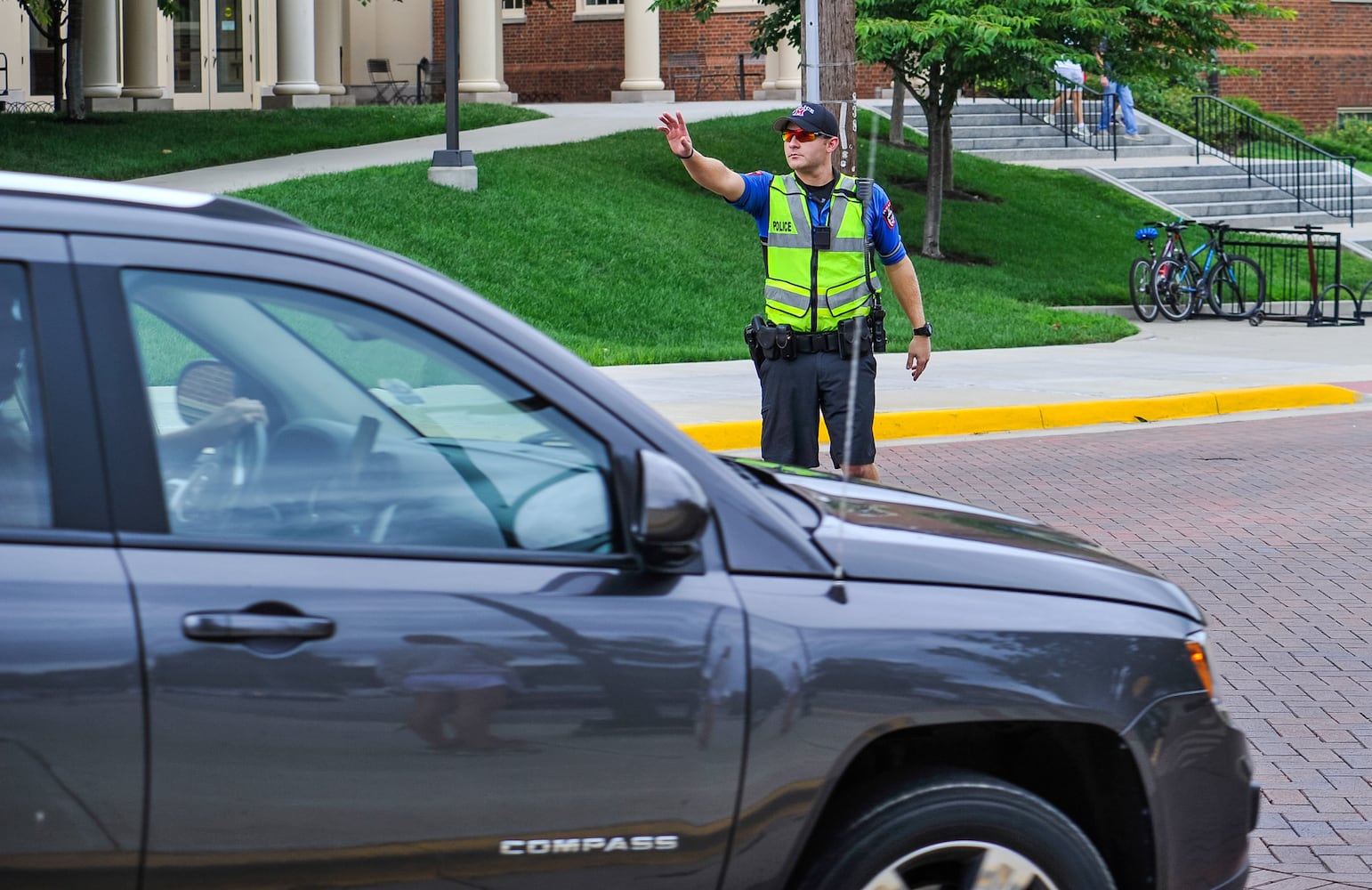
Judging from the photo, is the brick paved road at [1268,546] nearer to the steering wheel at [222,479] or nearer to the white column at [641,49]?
the steering wheel at [222,479]

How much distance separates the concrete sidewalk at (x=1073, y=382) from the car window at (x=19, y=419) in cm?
823

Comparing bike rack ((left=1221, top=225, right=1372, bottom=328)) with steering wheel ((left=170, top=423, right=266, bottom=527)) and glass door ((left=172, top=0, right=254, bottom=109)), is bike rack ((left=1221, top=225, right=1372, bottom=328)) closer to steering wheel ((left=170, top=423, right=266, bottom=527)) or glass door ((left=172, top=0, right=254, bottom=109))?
steering wheel ((left=170, top=423, right=266, bottom=527))

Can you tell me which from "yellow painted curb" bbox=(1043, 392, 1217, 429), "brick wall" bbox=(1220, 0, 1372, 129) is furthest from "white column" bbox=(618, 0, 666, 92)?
"yellow painted curb" bbox=(1043, 392, 1217, 429)

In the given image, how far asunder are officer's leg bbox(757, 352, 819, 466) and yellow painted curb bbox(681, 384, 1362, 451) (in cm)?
384

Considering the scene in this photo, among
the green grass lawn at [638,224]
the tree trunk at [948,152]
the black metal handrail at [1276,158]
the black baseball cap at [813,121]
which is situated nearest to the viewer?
the black baseball cap at [813,121]

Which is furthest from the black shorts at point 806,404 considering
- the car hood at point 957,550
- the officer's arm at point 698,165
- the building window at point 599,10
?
the building window at point 599,10

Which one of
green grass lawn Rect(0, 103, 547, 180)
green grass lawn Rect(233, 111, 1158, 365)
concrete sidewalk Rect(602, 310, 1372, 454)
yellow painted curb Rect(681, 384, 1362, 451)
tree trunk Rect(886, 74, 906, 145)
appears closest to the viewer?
yellow painted curb Rect(681, 384, 1362, 451)

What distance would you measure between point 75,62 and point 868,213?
63.3ft

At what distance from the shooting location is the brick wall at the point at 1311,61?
36156 mm

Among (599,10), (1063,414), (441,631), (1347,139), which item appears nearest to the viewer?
(441,631)

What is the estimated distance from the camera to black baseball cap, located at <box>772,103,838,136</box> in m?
6.68

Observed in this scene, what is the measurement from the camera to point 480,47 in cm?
2992

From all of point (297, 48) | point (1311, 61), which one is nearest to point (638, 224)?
point (297, 48)

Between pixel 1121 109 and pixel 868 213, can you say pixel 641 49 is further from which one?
pixel 868 213
